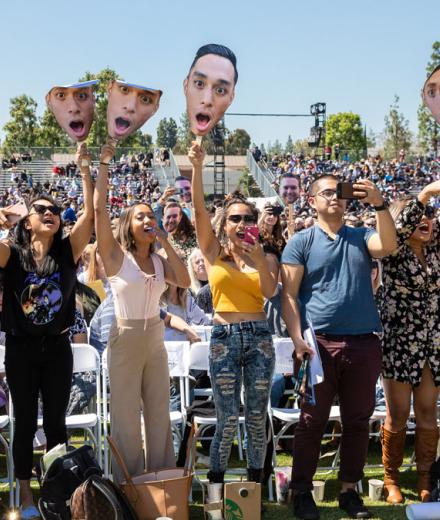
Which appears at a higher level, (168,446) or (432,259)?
(432,259)

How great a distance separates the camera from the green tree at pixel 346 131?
8844cm

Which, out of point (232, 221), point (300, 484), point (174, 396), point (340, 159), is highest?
point (340, 159)

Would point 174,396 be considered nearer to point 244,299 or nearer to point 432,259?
point 244,299

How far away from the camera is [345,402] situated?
443 centimetres

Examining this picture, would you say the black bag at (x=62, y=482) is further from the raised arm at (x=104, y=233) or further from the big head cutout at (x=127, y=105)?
the big head cutout at (x=127, y=105)

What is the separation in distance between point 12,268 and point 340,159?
46633mm

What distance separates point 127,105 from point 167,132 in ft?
453

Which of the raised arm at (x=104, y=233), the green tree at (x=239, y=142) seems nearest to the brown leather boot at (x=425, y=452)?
the raised arm at (x=104, y=233)

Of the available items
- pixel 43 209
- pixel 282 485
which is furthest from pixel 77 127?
pixel 282 485

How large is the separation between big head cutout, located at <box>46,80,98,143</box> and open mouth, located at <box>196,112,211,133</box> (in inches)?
25.8

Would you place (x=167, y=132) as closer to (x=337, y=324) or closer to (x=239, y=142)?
(x=239, y=142)

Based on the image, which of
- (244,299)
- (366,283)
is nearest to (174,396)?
(244,299)

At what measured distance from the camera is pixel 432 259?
15.4 feet

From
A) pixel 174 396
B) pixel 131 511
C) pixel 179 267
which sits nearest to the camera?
pixel 131 511
